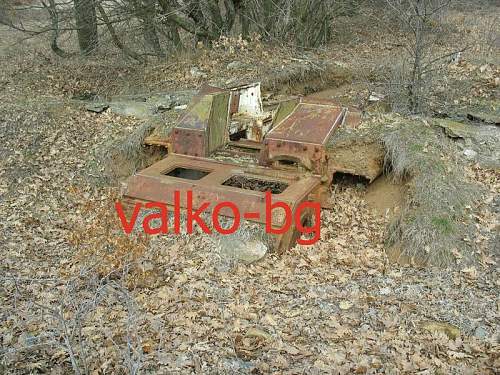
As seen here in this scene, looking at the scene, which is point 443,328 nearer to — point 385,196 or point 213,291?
point 213,291

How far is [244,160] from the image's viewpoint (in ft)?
21.9

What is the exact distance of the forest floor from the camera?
4027 millimetres

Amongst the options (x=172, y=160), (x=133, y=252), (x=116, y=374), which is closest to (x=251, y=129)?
(x=172, y=160)

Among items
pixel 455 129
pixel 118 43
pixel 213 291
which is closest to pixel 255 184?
pixel 213 291

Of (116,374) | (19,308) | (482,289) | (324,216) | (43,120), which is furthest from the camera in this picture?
(43,120)

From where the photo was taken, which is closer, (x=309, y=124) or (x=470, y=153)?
(x=309, y=124)

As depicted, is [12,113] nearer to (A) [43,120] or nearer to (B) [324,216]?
(A) [43,120]

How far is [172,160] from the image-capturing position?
6.57m

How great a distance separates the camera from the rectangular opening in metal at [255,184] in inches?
238

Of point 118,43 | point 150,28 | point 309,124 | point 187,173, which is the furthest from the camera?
point 118,43

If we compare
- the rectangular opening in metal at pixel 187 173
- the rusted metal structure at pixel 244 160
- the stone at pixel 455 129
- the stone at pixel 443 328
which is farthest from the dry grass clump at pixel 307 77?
the stone at pixel 443 328

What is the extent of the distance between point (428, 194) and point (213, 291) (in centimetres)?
258

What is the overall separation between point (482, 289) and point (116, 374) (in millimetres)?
3204

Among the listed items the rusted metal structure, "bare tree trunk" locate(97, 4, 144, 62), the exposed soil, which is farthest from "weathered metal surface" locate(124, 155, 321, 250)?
"bare tree trunk" locate(97, 4, 144, 62)
